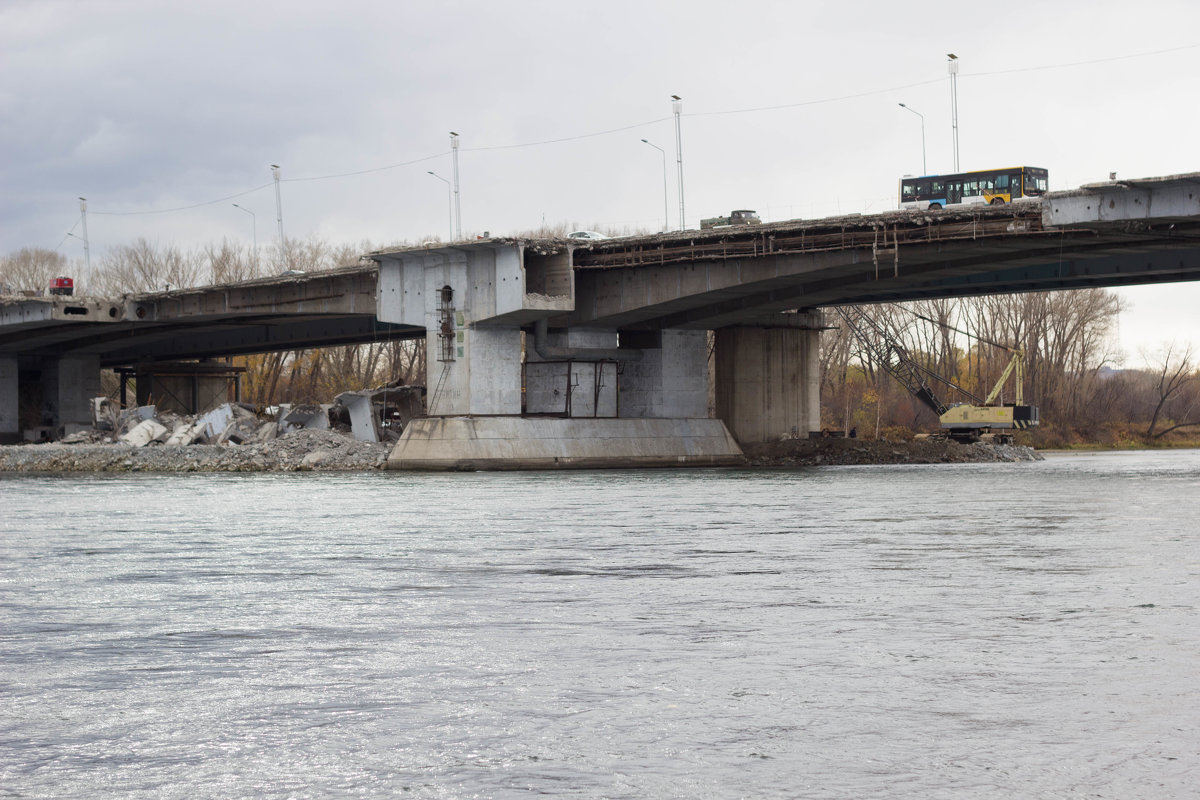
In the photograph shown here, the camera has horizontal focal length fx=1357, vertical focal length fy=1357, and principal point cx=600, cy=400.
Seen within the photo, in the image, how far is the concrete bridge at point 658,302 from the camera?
5397 cm

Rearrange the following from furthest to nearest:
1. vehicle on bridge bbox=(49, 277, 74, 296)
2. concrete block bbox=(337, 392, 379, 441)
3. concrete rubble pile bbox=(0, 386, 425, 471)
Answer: vehicle on bridge bbox=(49, 277, 74, 296)
concrete block bbox=(337, 392, 379, 441)
concrete rubble pile bbox=(0, 386, 425, 471)

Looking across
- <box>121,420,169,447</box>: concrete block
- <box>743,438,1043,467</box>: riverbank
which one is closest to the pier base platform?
<box>743,438,1043,467</box>: riverbank

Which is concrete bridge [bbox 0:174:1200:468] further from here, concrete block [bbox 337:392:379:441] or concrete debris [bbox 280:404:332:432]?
concrete debris [bbox 280:404:332:432]

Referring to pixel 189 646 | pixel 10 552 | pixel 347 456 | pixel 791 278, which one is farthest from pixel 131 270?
pixel 189 646

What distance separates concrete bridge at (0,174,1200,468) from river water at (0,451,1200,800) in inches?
1029

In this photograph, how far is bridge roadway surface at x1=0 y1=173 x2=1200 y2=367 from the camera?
167ft

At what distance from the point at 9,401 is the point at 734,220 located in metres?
64.9

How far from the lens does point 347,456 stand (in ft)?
233

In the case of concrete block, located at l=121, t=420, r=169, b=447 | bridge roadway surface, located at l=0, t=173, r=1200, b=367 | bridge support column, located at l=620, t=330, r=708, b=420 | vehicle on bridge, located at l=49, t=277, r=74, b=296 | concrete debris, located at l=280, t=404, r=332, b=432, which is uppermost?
vehicle on bridge, located at l=49, t=277, r=74, b=296

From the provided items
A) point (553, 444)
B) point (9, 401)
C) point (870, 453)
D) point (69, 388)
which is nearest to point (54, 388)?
point (69, 388)

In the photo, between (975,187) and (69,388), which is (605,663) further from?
(69,388)

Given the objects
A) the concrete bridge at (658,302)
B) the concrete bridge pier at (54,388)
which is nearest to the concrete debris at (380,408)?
the concrete bridge at (658,302)

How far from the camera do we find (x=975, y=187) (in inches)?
2464

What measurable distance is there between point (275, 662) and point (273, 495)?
3320cm
